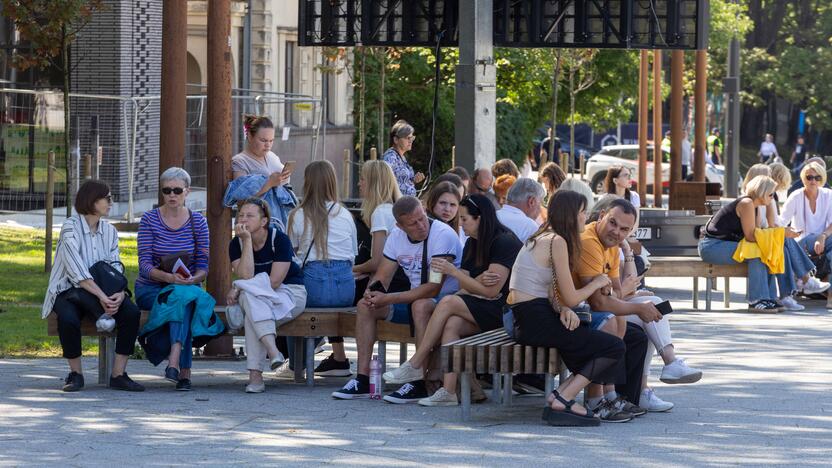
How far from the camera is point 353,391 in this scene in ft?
35.5

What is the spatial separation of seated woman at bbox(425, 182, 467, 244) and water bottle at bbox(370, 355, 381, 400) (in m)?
1.10

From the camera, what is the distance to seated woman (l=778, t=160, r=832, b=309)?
17.5 meters

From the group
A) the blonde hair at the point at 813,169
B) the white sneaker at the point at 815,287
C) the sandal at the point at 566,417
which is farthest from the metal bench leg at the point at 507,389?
the blonde hair at the point at 813,169

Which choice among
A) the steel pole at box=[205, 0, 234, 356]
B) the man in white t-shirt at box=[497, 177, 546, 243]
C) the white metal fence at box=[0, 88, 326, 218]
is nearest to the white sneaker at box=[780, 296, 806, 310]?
the man in white t-shirt at box=[497, 177, 546, 243]

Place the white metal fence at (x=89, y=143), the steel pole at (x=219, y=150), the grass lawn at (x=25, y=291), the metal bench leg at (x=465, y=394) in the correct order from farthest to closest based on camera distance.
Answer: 1. the white metal fence at (x=89, y=143)
2. the grass lawn at (x=25, y=291)
3. the steel pole at (x=219, y=150)
4. the metal bench leg at (x=465, y=394)

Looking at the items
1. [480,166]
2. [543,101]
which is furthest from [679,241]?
[543,101]

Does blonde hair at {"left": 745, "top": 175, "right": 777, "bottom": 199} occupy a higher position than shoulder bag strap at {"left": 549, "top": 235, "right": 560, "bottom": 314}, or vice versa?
blonde hair at {"left": 745, "top": 175, "right": 777, "bottom": 199}

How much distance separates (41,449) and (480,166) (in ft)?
20.6

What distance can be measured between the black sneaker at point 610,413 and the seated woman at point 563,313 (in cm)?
21

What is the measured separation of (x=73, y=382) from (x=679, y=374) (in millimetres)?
3849

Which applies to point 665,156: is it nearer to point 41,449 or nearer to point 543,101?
point 543,101

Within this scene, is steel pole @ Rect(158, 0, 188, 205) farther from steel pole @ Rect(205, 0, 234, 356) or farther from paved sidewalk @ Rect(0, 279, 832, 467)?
paved sidewalk @ Rect(0, 279, 832, 467)

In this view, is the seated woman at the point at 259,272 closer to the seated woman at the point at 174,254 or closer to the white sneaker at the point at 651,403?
the seated woman at the point at 174,254

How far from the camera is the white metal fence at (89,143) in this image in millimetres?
26625
